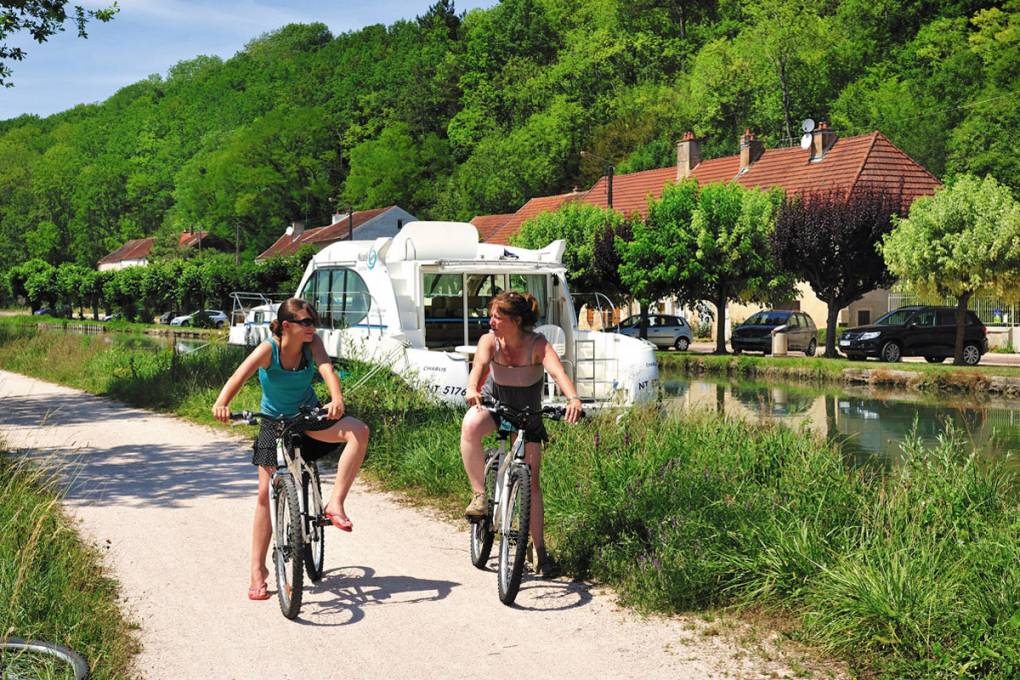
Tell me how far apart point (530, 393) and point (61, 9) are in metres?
16.7

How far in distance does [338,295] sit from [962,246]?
1936 cm

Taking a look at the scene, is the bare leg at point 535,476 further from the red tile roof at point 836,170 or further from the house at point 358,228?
the house at point 358,228

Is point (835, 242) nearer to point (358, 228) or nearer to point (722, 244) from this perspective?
point (722, 244)

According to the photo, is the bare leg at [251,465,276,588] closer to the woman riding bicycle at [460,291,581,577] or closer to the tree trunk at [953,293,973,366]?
the woman riding bicycle at [460,291,581,577]

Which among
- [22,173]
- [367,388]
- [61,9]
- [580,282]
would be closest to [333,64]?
[22,173]

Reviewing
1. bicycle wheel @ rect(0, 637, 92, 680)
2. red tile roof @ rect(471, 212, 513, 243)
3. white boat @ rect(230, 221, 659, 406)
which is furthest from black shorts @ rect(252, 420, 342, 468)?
red tile roof @ rect(471, 212, 513, 243)

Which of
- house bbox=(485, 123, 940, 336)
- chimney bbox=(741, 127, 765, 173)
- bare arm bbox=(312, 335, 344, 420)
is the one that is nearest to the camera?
bare arm bbox=(312, 335, 344, 420)

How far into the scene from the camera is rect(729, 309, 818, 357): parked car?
3600 cm

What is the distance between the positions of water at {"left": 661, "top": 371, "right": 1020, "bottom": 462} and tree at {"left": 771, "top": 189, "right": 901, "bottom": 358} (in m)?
6.81

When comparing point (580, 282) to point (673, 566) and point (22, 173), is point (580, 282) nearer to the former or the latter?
point (673, 566)

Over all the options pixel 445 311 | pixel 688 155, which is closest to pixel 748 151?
pixel 688 155

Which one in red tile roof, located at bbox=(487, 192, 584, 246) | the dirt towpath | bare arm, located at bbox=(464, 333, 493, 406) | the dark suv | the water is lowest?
the water

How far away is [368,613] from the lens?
5.75 meters

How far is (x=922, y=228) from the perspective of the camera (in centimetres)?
2823
